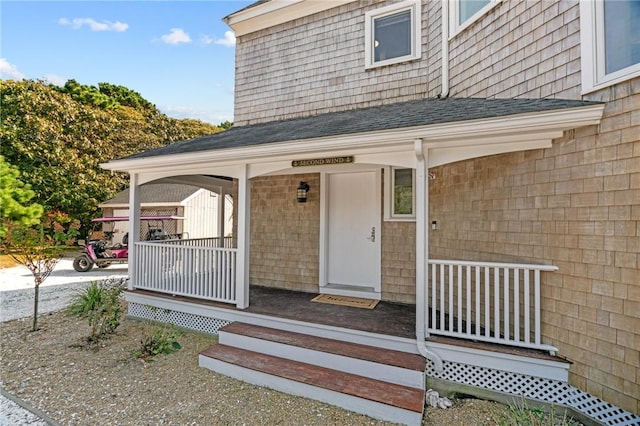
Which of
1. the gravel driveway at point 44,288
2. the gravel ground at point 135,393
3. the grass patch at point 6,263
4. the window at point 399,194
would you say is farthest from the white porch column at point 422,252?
the grass patch at point 6,263

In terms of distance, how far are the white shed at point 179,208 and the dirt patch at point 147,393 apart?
9451mm

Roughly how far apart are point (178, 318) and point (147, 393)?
6.20 feet

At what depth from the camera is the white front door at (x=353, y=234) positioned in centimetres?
568

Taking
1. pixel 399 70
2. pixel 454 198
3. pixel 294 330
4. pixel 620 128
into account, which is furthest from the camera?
pixel 399 70

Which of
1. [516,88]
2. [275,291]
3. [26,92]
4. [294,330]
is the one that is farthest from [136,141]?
[516,88]

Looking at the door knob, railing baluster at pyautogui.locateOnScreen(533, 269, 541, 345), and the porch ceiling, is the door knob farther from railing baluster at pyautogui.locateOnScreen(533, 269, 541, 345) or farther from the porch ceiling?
railing baluster at pyautogui.locateOnScreen(533, 269, 541, 345)

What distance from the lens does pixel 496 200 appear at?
3.99 meters

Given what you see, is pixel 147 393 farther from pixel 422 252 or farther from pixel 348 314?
pixel 422 252

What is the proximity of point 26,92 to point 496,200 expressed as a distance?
21.8m

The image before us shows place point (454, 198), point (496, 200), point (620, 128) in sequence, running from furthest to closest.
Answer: point (454, 198)
point (496, 200)
point (620, 128)

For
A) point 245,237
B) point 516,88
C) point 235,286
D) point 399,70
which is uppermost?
point 399,70

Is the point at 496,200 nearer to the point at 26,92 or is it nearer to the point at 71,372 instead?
the point at 71,372

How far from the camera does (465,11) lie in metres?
4.91

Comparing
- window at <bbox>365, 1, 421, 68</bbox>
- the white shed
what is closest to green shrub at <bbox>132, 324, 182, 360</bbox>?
window at <bbox>365, 1, 421, 68</bbox>
